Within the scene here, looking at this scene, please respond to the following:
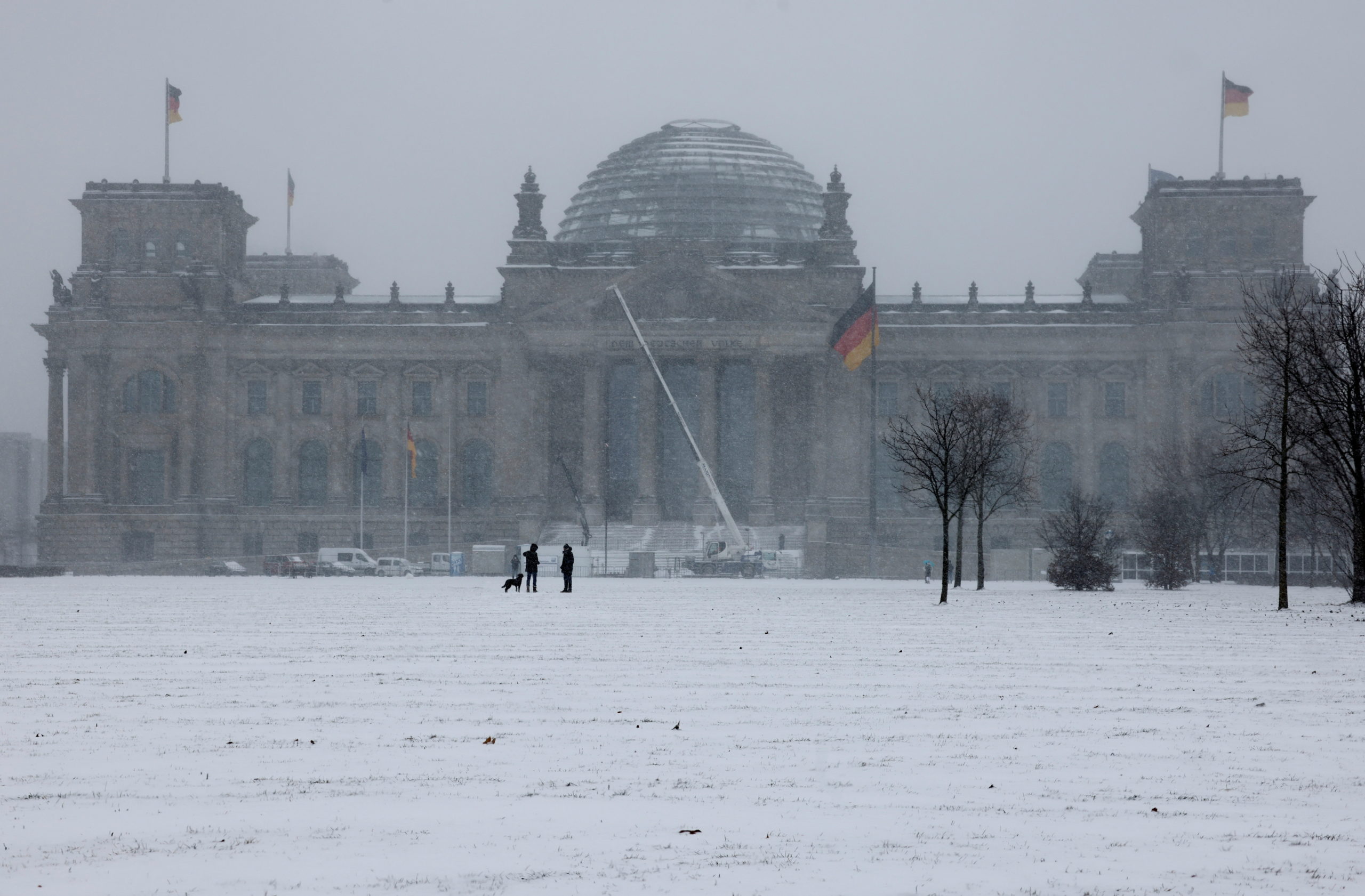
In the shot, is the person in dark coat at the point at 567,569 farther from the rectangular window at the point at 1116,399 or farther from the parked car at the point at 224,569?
the rectangular window at the point at 1116,399

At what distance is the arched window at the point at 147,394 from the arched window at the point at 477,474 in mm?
17387

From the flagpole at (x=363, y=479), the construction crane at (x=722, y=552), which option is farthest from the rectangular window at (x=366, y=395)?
the construction crane at (x=722, y=552)

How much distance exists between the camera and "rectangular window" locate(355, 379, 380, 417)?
95.6m

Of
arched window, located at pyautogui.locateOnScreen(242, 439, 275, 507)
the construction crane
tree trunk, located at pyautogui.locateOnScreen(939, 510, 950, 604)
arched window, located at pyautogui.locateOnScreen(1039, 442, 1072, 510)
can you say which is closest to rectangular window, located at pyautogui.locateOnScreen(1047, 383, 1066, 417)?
arched window, located at pyautogui.locateOnScreen(1039, 442, 1072, 510)

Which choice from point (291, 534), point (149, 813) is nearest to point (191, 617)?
point (149, 813)

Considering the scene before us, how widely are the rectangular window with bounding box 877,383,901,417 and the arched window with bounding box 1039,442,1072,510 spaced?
8.80 meters

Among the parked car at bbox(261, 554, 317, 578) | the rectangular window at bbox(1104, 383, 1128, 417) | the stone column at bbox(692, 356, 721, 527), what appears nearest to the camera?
the parked car at bbox(261, 554, 317, 578)

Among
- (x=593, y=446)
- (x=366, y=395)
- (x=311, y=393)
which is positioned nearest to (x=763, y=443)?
(x=593, y=446)

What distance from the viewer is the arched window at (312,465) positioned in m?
95.6

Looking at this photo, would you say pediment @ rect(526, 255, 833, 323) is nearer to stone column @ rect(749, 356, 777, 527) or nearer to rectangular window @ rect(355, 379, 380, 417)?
stone column @ rect(749, 356, 777, 527)

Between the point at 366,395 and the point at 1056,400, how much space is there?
40.4 m

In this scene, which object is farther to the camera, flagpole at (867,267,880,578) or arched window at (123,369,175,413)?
arched window at (123,369,175,413)

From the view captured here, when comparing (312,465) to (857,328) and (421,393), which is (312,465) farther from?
(857,328)

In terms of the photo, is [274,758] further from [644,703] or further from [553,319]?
[553,319]
